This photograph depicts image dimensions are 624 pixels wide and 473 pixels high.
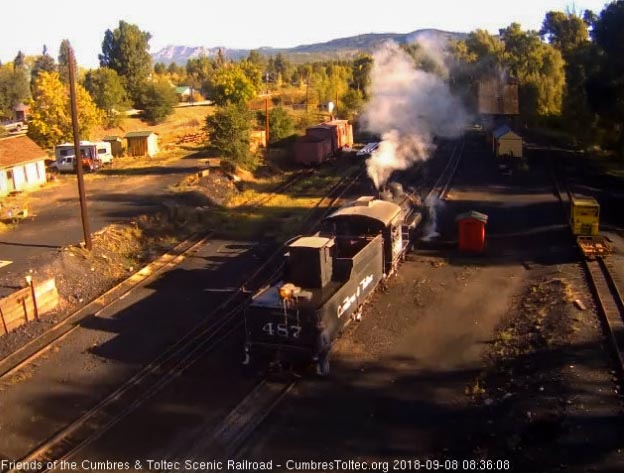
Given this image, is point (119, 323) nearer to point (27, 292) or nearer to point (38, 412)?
point (27, 292)

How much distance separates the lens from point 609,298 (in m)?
17.6

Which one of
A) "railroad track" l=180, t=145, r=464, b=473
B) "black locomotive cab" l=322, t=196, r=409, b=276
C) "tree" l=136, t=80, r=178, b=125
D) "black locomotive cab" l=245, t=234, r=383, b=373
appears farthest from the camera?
"tree" l=136, t=80, r=178, b=125

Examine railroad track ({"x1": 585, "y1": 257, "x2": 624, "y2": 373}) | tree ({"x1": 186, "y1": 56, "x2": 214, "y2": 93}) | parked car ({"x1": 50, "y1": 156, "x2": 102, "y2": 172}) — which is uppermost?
tree ({"x1": 186, "y1": 56, "x2": 214, "y2": 93})

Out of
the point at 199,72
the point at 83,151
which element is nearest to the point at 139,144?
the point at 83,151

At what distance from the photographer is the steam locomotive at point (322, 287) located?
13.5 metres

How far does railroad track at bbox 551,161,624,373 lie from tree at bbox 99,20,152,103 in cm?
7583

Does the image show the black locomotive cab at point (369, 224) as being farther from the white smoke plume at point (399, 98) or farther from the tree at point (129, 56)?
the tree at point (129, 56)

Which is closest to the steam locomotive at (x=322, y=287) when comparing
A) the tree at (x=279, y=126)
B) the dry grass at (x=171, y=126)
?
the tree at (x=279, y=126)

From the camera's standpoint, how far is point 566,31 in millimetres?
95750

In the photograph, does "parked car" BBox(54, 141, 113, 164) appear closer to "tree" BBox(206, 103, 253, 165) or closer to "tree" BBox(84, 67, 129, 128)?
"tree" BBox(206, 103, 253, 165)

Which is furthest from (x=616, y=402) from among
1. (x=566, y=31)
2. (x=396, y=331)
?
(x=566, y=31)

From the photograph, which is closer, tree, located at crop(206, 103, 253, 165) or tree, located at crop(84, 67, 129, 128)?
tree, located at crop(206, 103, 253, 165)

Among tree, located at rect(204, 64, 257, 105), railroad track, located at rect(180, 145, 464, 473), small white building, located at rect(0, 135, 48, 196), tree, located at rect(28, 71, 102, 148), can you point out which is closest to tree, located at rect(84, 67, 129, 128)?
tree, located at rect(204, 64, 257, 105)

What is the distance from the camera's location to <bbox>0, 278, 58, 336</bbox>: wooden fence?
55.5 ft
